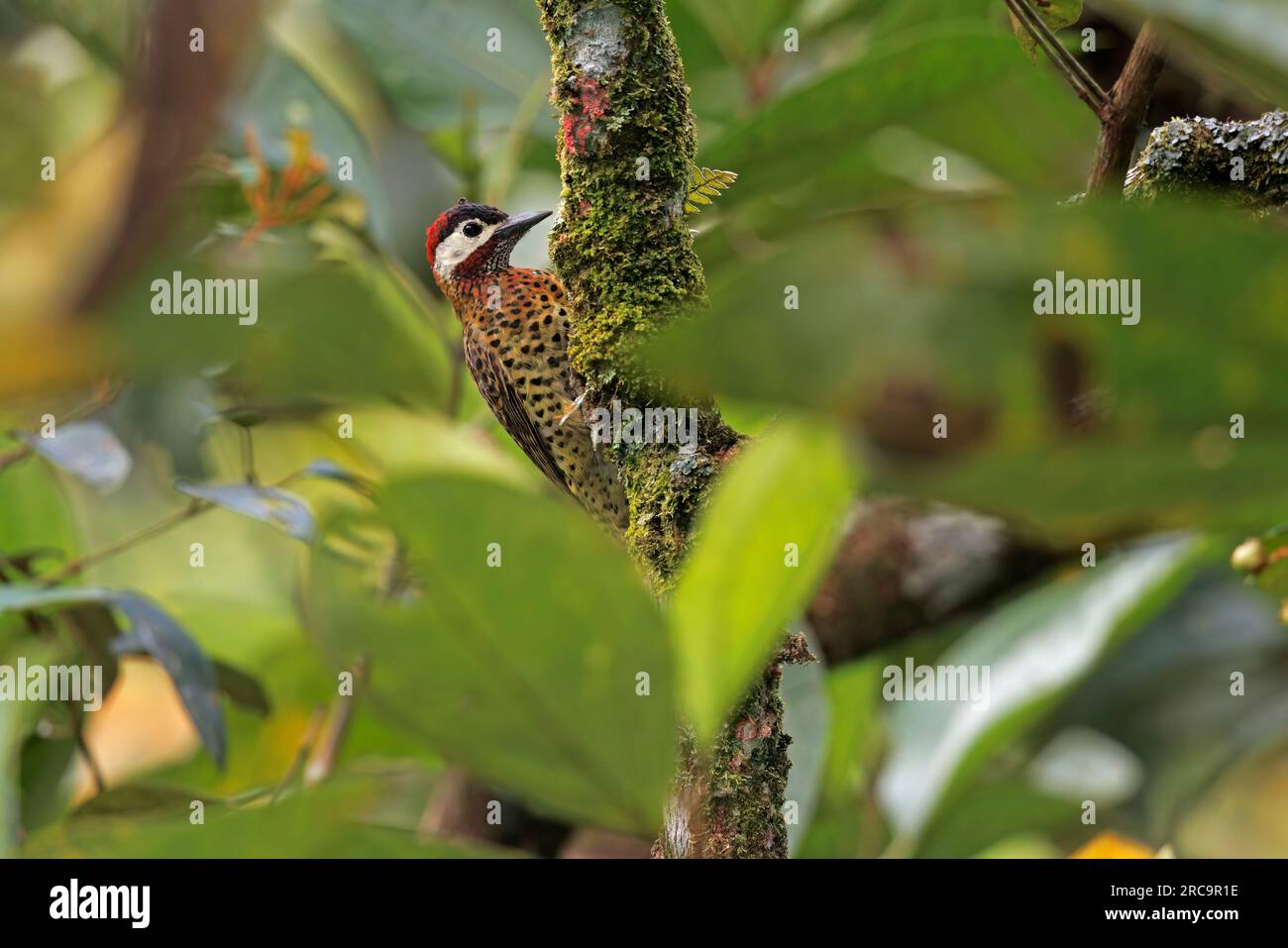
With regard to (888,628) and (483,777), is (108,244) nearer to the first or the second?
(483,777)

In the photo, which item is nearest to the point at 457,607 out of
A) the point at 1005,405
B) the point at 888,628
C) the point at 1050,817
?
the point at 1005,405

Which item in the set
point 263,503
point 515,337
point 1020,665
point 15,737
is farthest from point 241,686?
point 1020,665

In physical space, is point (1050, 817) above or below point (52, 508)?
below

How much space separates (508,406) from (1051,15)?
153 centimetres

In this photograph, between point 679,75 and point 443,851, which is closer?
point 443,851

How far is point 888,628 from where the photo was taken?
2238mm

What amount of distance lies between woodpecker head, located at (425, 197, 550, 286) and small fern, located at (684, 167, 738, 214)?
930 millimetres

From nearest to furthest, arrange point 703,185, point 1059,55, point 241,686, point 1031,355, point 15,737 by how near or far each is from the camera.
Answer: point 1031,355 → point 1059,55 → point 703,185 → point 15,737 → point 241,686

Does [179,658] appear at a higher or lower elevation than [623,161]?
lower

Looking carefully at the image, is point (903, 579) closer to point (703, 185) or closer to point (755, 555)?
point (703, 185)

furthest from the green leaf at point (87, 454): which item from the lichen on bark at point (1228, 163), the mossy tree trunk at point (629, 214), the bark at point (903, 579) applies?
the lichen on bark at point (1228, 163)

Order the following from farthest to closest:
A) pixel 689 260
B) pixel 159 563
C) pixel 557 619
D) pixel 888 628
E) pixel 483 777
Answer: pixel 159 563 → pixel 888 628 → pixel 689 260 → pixel 483 777 → pixel 557 619

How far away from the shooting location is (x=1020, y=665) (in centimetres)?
188

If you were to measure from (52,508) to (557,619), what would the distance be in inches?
77.9
